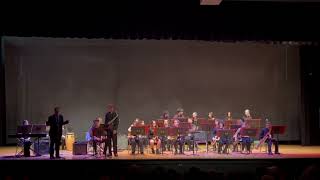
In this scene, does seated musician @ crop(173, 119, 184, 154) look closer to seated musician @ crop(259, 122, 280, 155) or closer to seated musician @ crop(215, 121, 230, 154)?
seated musician @ crop(215, 121, 230, 154)

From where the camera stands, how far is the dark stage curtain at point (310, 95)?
63.5ft

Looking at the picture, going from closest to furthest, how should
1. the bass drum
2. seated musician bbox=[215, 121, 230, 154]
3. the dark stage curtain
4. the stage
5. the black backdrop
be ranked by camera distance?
the stage, the black backdrop, seated musician bbox=[215, 121, 230, 154], the bass drum, the dark stage curtain

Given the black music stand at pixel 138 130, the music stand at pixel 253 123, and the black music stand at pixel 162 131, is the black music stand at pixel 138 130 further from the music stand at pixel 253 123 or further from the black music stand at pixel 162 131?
the music stand at pixel 253 123

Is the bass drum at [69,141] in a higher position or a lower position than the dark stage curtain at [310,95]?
lower

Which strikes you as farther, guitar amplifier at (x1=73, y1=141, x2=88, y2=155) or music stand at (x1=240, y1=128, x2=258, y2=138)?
guitar amplifier at (x1=73, y1=141, x2=88, y2=155)

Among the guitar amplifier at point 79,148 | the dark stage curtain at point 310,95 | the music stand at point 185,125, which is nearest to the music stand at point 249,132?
the music stand at point 185,125

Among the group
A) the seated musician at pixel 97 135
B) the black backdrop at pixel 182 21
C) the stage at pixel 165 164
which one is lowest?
the stage at pixel 165 164

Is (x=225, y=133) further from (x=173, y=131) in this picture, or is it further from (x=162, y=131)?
(x=162, y=131)

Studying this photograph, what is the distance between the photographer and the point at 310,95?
19594 mm

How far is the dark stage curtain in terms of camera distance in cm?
1936

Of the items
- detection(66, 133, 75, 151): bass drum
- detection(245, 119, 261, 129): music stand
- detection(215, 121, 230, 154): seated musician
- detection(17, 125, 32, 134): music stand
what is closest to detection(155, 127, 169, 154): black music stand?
detection(215, 121, 230, 154): seated musician

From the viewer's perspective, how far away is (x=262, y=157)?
45.9 feet

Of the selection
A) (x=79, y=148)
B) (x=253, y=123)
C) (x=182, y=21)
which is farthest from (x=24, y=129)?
(x=253, y=123)

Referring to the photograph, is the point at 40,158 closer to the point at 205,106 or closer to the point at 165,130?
the point at 165,130
